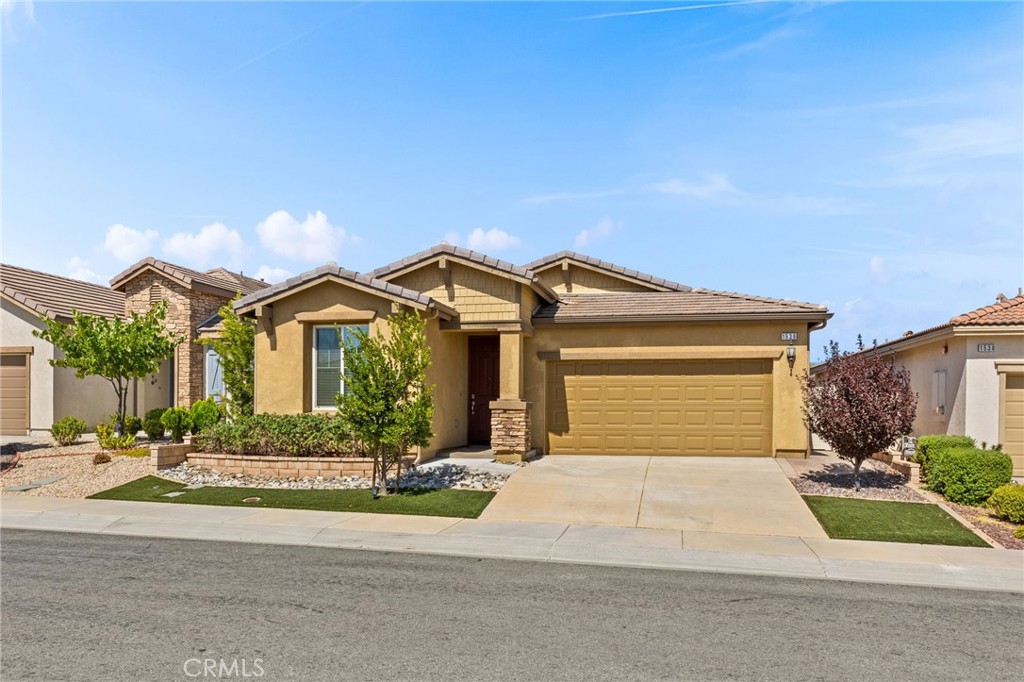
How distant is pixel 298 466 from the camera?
48.7 feet

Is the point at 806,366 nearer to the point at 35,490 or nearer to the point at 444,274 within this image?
the point at 444,274

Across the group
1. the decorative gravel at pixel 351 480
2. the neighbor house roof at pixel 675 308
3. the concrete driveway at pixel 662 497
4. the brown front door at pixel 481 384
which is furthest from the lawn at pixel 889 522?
the brown front door at pixel 481 384

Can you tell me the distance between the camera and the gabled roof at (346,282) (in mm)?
15665

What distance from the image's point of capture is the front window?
16.3 meters

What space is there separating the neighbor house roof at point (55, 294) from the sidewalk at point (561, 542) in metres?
11.5

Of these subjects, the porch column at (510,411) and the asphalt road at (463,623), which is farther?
the porch column at (510,411)

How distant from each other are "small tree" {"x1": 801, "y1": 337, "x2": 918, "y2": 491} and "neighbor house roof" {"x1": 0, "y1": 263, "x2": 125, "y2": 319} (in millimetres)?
20485

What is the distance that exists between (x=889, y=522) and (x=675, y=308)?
7.71m

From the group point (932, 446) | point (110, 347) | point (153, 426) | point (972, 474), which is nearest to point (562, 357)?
point (932, 446)

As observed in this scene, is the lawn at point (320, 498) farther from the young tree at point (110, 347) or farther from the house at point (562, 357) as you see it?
the young tree at point (110, 347)

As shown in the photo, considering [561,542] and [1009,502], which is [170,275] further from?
[1009,502]

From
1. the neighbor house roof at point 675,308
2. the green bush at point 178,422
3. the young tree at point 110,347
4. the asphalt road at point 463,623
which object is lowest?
the asphalt road at point 463,623

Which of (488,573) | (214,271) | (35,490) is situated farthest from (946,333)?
(214,271)

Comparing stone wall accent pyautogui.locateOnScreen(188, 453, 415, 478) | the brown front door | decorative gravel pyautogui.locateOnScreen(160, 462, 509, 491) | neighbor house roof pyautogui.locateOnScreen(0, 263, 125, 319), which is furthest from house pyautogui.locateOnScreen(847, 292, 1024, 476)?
neighbor house roof pyautogui.locateOnScreen(0, 263, 125, 319)
